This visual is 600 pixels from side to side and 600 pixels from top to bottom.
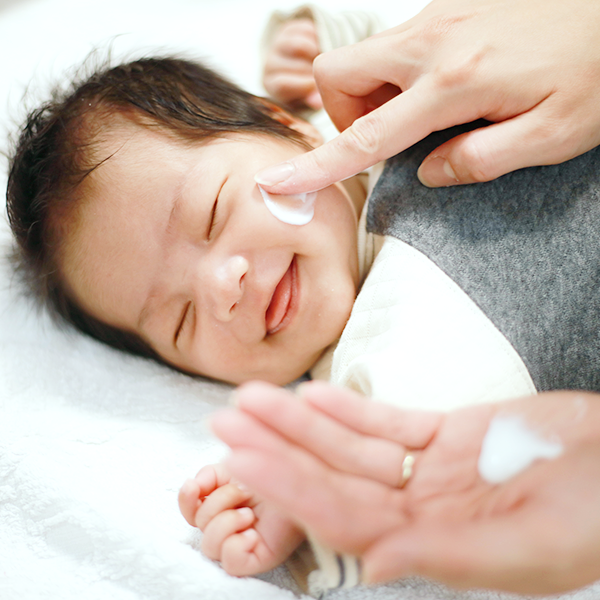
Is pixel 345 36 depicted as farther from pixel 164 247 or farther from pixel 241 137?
pixel 164 247

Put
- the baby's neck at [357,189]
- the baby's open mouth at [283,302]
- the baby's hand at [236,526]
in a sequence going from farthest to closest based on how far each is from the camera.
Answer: the baby's neck at [357,189]
the baby's open mouth at [283,302]
the baby's hand at [236,526]

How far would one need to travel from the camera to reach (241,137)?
953 millimetres

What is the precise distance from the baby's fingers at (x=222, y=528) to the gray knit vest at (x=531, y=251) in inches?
13.6

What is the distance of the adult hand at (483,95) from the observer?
766mm

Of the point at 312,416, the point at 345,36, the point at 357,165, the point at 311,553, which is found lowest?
the point at 311,553

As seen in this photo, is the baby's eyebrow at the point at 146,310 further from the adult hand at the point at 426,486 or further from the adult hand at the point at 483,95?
the adult hand at the point at 426,486

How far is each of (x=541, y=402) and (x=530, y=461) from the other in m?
0.07

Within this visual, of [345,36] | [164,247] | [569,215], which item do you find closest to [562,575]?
[569,215]

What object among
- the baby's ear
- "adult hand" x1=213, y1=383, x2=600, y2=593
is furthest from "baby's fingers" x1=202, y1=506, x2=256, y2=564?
the baby's ear

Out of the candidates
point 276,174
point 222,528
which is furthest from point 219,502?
point 276,174

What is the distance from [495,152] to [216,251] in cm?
45

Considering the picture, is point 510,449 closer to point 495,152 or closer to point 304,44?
point 495,152

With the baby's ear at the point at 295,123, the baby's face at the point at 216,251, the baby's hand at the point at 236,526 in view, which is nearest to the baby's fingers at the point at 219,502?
the baby's hand at the point at 236,526

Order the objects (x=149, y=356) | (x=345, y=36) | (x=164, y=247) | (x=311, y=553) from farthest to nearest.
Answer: (x=345, y=36) → (x=149, y=356) → (x=164, y=247) → (x=311, y=553)
